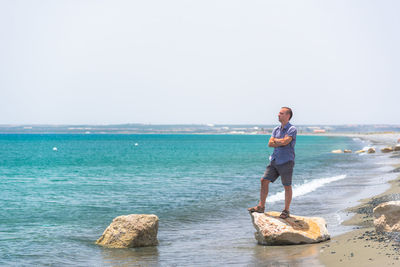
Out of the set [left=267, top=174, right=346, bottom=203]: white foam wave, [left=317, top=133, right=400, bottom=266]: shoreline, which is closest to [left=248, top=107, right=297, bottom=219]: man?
[left=317, top=133, right=400, bottom=266]: shoreline

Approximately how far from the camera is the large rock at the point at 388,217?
Answer: 31.2 ft

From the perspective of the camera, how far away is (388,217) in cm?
962

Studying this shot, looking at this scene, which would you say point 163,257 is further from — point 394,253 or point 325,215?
A: point 325,215

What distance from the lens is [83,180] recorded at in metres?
30.1

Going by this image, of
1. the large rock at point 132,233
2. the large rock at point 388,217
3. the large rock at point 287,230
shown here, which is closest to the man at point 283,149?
the large rock at point 287,230

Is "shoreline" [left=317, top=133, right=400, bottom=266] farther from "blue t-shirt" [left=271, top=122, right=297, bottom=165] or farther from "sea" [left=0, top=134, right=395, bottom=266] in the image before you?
"blue t-shirt" [left=271, top=122, right=297, bottom=165]

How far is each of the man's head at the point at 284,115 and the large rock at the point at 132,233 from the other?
386 cm

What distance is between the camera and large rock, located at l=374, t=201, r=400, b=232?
9.51 metres

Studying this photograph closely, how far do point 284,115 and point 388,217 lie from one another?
282cm

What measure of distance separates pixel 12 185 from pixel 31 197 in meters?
6.96

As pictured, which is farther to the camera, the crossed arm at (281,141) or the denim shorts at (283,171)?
the denim shorts at (283,171)

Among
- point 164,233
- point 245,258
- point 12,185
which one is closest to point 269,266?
point 245,258

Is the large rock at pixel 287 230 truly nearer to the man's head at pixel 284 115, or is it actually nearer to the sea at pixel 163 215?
the sea at pixel 163 215

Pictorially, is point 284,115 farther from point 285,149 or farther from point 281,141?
point 285,149
